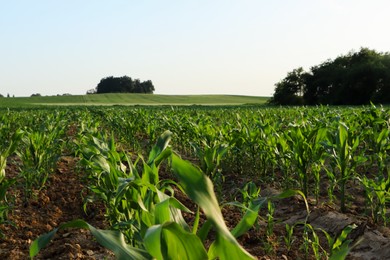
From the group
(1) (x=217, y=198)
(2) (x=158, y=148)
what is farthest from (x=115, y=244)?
(1) (x=217, y=198)

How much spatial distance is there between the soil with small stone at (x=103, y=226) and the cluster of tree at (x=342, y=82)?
41.4 metres

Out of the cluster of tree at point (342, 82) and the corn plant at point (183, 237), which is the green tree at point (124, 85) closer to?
the cluster of tree at point (342, 82)

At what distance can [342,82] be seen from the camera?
47094 millimetres

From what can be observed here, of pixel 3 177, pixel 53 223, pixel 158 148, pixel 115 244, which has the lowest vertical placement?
pixel 53 223

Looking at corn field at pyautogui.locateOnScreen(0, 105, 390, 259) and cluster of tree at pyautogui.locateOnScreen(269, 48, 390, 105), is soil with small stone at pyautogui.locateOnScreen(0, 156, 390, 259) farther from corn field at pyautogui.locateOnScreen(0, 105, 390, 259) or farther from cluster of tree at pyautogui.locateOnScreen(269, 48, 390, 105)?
cluster of tree at pyautogui.locateOnScreen(269, 48, 390, 105)

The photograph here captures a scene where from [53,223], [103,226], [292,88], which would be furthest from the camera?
[292,88]

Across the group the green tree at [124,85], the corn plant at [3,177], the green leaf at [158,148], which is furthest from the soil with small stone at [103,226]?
the green tree at [124,85]

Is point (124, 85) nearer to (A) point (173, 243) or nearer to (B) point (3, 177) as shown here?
(B) point (3, 177)

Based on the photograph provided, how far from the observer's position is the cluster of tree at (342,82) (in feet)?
146

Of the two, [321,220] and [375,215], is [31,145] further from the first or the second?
[375,215]

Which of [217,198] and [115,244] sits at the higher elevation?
[115,244]

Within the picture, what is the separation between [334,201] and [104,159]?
9.28 feet

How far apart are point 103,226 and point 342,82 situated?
4620 centimetres

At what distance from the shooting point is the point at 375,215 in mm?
3926
